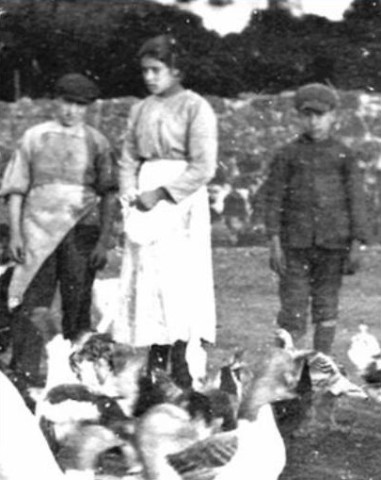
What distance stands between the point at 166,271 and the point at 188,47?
0.64 m

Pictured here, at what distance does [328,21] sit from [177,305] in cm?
91

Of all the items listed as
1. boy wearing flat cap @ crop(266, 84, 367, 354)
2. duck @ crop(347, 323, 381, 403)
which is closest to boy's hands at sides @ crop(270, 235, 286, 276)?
boy wearing flat cap @ crop(266, 84, 367, 354)

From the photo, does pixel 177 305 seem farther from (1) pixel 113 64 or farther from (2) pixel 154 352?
(1) pixel 113 64

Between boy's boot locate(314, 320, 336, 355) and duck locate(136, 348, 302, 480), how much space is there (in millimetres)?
72

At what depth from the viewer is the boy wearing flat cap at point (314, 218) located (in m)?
4.14

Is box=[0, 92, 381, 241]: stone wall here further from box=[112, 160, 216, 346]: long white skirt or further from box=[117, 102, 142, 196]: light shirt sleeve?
box=[112, 160, 216, 346]: long white skirt

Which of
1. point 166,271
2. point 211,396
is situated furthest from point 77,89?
point 211,396

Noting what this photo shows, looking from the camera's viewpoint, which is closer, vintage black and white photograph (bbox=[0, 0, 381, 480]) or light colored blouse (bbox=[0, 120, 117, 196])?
vintage black and white photograph (bbox=[0, 0, 381, 480])

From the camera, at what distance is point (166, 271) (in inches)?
170

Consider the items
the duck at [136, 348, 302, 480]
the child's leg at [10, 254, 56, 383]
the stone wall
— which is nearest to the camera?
the stone wall

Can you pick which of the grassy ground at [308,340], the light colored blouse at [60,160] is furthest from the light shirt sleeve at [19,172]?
the grassy ground at [308,340]

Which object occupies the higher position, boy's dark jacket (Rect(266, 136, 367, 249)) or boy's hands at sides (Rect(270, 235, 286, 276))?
boy's dark jacket (Rect(266, 136, 367, 249))

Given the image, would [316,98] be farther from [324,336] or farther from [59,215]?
[59,215]

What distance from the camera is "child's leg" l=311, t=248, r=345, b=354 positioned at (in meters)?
4.18
